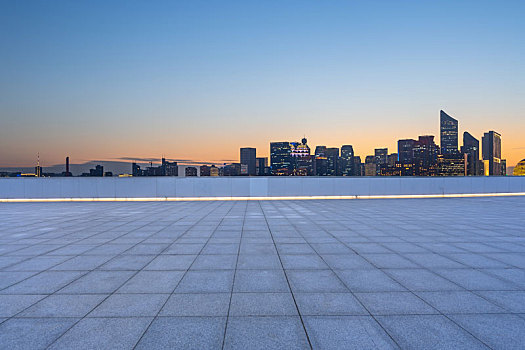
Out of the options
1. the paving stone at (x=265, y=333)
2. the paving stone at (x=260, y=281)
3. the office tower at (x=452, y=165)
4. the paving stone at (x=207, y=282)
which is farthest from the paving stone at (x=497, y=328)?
the office tower at (x=452, y=165)

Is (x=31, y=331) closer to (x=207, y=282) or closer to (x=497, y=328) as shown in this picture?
(x=207, y=282)

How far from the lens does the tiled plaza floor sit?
332 cm

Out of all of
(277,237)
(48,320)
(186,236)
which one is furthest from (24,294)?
(277,237)

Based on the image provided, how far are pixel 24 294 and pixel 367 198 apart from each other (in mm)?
20116

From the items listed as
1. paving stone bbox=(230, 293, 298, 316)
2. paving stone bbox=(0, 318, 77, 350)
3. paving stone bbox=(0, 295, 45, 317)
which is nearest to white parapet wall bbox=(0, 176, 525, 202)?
paving stone bbox=(0, 295, 45, 317)

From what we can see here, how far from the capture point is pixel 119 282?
4.97 m

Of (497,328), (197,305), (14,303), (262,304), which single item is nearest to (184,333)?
(197,305)

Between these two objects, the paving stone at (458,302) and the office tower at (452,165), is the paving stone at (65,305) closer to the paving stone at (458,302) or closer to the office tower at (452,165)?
the paving stone at (458,302)

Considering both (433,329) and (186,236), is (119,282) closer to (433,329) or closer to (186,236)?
(186,236)

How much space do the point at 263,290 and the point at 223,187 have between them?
16496 millimetres

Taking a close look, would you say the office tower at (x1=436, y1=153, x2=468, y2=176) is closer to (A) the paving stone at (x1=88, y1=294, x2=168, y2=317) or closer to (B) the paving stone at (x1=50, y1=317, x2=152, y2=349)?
(A) the paving stone at (x1=88, y1=294, x2=168, y2=317)

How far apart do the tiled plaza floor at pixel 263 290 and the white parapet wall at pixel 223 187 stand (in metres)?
11.6

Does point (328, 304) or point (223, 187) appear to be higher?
point (223, 187)

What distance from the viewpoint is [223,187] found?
20797 mm
